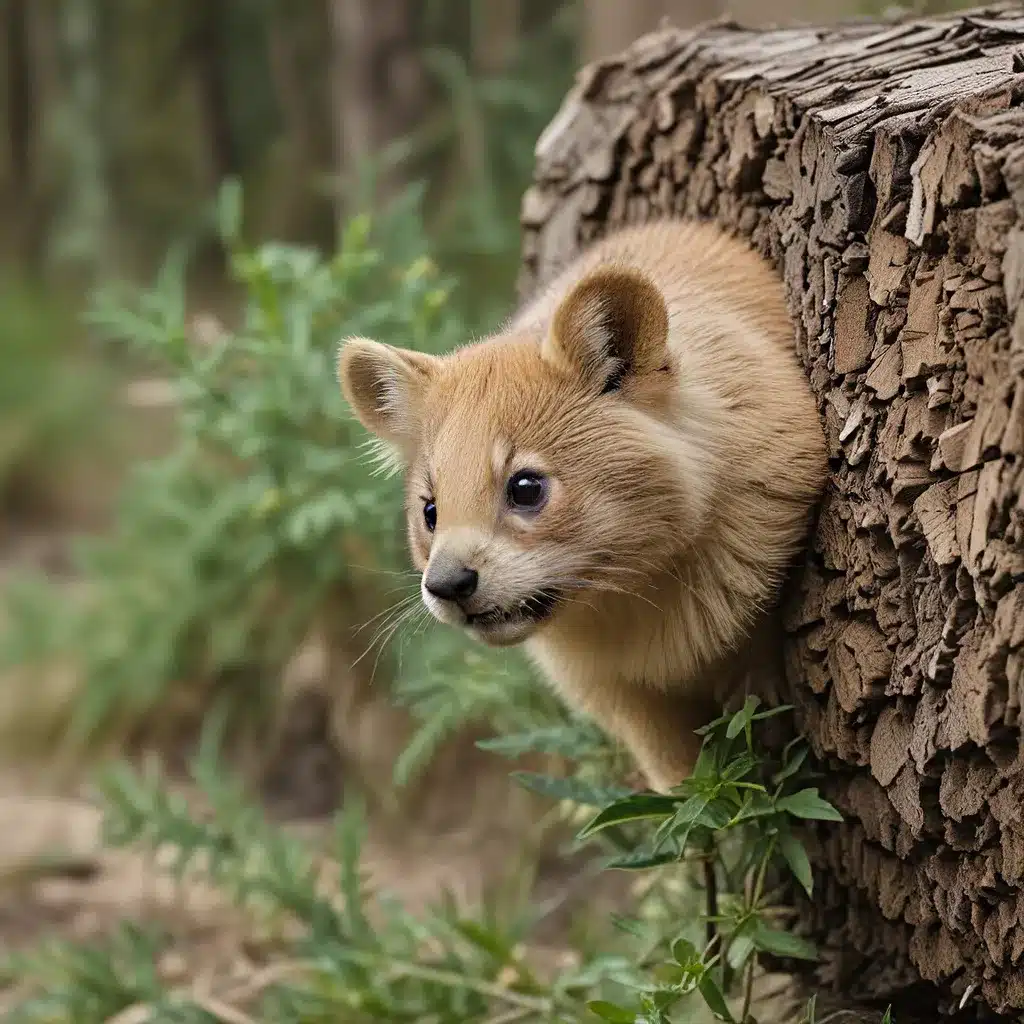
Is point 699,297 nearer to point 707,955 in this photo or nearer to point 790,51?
point 790,51

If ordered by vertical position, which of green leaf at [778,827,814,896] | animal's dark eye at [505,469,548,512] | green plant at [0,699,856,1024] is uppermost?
animal's dark eye at [505,469,548,512]

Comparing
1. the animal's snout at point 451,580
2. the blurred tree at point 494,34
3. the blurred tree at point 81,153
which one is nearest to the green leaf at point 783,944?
the animal's snout at point 451,580

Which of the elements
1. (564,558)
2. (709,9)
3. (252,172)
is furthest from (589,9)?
(252,172)

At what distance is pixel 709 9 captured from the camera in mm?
4262

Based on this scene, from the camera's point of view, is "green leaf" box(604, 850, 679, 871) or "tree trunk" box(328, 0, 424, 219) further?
"tree trunk" box(328, 0, 424, 219)

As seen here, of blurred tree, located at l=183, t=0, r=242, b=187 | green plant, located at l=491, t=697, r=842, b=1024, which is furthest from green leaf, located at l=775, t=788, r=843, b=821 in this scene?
blurred tree, located at l=183, t=0, r=242, b=187

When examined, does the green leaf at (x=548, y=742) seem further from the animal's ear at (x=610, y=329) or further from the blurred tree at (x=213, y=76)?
the blurred tree at (x=213, y=76)

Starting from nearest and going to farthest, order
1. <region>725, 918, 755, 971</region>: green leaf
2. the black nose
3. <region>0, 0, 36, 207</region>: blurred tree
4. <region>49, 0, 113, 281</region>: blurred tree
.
→ the black nose, <region>725, 918, 755, 971</region>: green leaf, <region>49, 0, 113, 281</region>: blurred tree, <region>0, 0, 36, 207</region>: blurred tree

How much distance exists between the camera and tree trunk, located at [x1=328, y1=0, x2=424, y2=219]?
18.7 feet

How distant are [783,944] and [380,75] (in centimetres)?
428

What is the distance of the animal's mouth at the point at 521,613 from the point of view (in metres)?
2.29

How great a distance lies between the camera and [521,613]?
2316 mm

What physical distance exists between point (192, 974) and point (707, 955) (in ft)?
6.70

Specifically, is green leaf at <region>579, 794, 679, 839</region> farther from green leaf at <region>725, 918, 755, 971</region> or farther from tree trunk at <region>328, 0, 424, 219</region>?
tree trunk at <region>328, 0, 424, 219</region>
